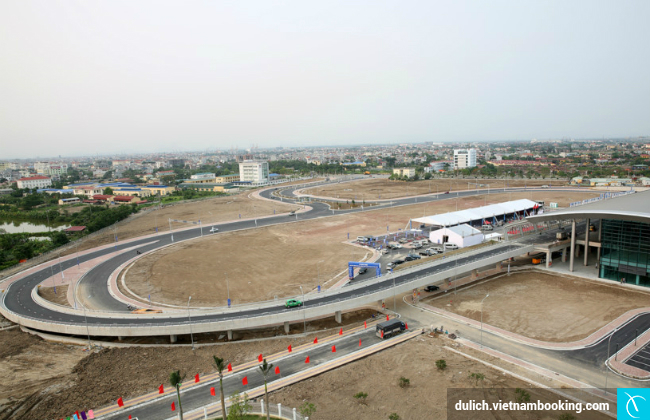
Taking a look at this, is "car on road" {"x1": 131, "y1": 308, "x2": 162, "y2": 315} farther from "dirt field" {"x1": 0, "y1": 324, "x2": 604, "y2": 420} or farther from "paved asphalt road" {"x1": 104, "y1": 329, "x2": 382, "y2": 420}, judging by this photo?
"paved asphalt road" {"x1": 104, "y1": 329, "x2": 382, "y2": 420}

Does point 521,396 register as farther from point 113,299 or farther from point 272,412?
point 113,299

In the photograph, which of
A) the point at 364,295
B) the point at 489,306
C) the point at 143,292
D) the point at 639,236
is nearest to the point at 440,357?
the point at 364,295

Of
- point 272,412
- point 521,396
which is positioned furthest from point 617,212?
point 272,412

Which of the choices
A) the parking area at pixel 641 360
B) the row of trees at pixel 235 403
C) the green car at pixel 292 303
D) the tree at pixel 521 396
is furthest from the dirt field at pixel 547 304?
the row of trees at pixel 235 403

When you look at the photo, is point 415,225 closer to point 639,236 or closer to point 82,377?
point 639,236

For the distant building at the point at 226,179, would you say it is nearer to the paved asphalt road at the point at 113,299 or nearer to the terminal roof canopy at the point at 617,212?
the paved asphalt road at the point at 113,299
